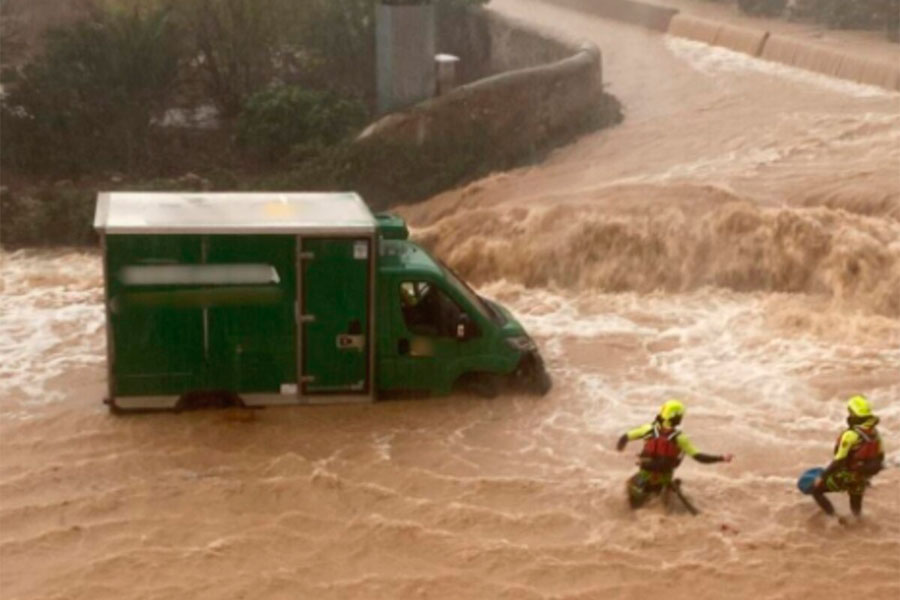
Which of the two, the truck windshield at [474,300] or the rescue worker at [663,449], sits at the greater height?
the truck windshield at [474,300]

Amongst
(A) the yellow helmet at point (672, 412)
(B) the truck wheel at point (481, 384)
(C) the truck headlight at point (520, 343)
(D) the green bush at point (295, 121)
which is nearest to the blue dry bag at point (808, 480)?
(A) the yellow helmet at point (672, 412)

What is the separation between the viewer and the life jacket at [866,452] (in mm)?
11227

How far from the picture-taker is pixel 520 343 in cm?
1395

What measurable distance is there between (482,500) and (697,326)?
5.44m

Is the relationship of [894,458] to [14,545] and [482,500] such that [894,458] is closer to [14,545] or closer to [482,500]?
[482,500]

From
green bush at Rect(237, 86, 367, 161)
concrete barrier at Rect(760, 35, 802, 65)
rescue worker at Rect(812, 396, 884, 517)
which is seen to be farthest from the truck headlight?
concrete barrier at Rect(760, 35, 802, 65)

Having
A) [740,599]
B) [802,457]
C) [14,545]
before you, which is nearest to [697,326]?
[802,457]

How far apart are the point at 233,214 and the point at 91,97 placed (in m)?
13.9

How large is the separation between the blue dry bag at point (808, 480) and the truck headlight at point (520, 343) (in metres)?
3.24

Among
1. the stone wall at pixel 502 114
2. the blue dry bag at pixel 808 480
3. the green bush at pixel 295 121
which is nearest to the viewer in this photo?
the blue dry bag at pixel 808 480

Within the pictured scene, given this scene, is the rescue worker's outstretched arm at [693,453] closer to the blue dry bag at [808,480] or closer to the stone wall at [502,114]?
the blue dry bag at [808,480]

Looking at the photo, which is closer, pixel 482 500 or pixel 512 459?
pixel 482 500

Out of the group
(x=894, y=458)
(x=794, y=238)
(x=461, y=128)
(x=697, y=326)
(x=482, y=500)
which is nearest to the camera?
(x=482, y=500)

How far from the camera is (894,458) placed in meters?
12.9
